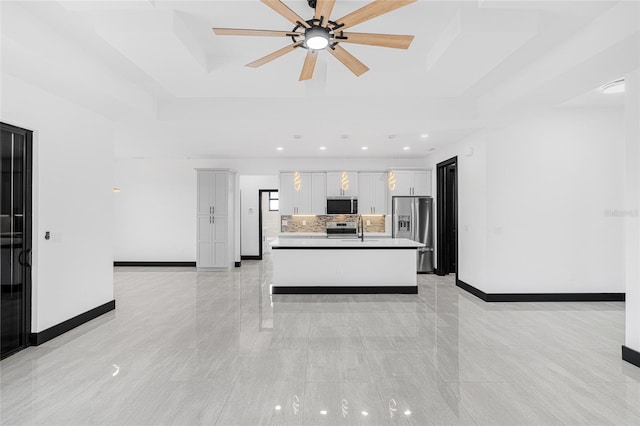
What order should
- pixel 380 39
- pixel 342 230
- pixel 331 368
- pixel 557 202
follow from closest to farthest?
pixel 380 39, pixel 331 368, pixel 557 202, pixel 342 230

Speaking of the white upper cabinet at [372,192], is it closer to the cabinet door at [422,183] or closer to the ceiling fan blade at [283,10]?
the cabinet door at [422,183]

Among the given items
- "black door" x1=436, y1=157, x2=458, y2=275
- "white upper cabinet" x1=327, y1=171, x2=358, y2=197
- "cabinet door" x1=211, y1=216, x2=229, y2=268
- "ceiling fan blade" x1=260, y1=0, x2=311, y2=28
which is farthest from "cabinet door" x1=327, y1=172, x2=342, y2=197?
"ceiling fan blade" x1=260, y1=0, x2=311, y2=28

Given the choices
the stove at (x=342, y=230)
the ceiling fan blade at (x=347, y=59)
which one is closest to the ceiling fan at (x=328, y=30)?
the ceiling fan blade at (x=347, y=59)

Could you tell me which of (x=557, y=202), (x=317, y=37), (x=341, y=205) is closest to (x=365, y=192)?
(x=341, y=205)

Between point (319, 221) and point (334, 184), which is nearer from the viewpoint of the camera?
point (334, 184)

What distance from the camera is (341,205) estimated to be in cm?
875

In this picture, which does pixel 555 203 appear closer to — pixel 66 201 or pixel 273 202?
pixel 66 201

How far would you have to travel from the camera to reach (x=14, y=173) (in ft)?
11.9

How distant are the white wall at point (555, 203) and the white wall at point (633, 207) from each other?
7.27 ft

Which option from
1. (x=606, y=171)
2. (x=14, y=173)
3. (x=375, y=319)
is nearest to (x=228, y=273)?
(x=375, y=319)

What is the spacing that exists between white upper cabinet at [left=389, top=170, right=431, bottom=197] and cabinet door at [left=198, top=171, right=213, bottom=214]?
14.4ft

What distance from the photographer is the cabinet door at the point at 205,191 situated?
28.5ft

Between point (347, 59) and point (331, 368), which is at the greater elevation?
point (347, 59)

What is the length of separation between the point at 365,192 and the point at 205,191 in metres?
3.88
